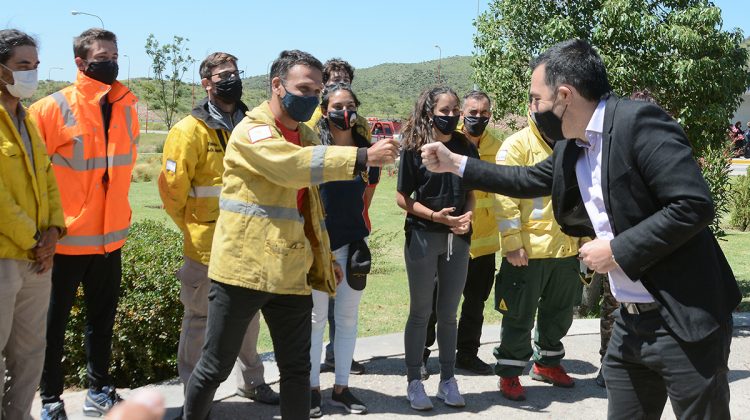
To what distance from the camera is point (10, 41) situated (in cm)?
434

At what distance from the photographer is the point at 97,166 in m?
4.90

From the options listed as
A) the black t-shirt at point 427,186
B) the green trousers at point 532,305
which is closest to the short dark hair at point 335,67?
the black t-shirt at point 427,186

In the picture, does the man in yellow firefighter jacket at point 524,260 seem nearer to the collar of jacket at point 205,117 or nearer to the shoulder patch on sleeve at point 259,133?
the collar of jacket at point 205,117

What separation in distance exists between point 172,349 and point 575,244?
2993mm

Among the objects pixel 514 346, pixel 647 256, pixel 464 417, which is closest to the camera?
pixel 647 256

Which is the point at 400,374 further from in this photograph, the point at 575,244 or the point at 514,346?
the point at 575,244

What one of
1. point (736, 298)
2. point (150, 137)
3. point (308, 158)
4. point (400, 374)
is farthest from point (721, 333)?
point (150, 137)

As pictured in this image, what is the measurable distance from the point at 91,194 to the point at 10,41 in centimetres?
102

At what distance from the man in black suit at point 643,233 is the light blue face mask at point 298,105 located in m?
1.21

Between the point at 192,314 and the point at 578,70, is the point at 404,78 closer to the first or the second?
the point at 192,314

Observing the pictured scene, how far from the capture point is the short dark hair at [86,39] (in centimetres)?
509

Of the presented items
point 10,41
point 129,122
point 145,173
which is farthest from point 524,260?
point 145,173

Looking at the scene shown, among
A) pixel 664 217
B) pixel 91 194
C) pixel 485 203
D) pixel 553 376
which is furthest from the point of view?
pixel 485 203

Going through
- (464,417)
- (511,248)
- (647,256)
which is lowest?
(464,417)
